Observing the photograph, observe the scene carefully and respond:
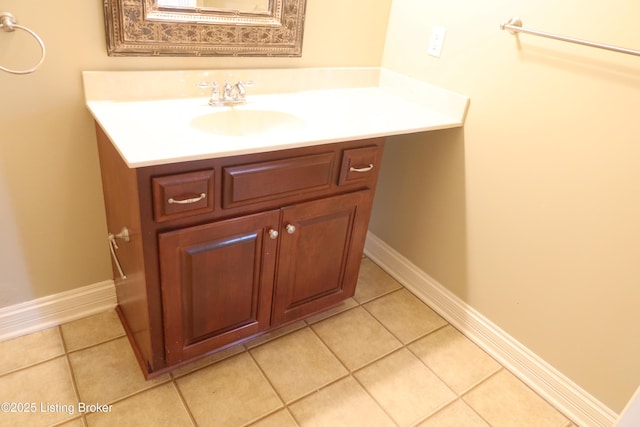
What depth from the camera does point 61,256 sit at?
1572 millimetres

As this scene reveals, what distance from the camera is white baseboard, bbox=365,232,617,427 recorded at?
1495mm

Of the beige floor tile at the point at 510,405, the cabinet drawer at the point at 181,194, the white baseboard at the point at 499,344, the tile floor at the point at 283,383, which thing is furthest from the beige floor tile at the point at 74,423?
the white baseboard at the point at 499,344

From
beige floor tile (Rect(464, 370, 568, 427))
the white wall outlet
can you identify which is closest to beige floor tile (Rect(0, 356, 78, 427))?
beige floor tile (Rect(464, 370, 568, 427))

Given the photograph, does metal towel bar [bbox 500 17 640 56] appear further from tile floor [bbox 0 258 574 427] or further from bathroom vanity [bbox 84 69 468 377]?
tile floor [bbox 0 258 574 427]

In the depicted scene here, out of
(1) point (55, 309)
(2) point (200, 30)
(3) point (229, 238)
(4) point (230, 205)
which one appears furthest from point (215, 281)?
(2) point (200, 30)

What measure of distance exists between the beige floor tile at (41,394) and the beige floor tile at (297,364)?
0.61m

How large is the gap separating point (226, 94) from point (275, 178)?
44 cm

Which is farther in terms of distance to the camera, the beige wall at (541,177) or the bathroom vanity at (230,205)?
the beige wall at (541,177)

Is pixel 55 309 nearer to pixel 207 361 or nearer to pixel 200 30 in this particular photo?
pixel 207 361

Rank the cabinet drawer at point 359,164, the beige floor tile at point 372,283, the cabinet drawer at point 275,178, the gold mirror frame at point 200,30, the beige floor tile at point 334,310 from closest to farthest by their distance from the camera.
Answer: the cabinet drawer at point 275,178 < the gold mirror frame at point 200,30 < the cabinet drawer at point 359,164 < the beige floor tile at point 334,310 < the beige floor tile at point 372,283

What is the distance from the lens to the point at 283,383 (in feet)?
5.02

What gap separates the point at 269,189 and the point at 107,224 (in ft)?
2.28

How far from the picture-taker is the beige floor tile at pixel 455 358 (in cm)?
164

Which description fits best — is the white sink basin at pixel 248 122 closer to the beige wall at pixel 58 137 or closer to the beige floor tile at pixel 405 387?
the beige wall at pixel 58 137
